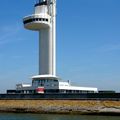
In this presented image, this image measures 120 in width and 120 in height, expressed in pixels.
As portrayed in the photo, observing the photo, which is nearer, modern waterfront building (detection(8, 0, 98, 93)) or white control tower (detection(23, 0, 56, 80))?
modern waterfront building (detection(8, 0, 98, 93))

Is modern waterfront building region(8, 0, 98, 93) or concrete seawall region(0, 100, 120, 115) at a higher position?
modern waterfront building region(8, 0, 98, 93)

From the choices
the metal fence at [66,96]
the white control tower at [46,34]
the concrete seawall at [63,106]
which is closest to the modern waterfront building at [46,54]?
the white control tower at [46,34]

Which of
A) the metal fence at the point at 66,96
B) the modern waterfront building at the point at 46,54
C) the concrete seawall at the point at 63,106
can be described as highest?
the modern waterfront building at the point at 46,54

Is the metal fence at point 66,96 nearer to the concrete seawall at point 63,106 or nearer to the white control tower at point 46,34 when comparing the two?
the concrete seawall at point 63,106

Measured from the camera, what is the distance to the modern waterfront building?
79250 mm

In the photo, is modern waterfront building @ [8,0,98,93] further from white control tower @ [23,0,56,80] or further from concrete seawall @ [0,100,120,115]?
concrete seawall @ [0,100,120,115]

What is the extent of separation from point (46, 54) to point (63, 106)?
26.0 meters

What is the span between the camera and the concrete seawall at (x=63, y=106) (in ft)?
181

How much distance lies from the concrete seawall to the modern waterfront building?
13099 mm

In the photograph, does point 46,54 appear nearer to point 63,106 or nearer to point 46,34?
point 46,34

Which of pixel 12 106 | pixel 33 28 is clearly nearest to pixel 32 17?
pixel 33 28

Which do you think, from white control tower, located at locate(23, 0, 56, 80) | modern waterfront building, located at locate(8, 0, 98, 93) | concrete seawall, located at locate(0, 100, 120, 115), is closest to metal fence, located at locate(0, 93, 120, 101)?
concrete seawall, located at locate(0, 100, 120, 115)

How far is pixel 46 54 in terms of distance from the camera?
8306 cm

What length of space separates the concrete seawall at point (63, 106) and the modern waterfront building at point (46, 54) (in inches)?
516
